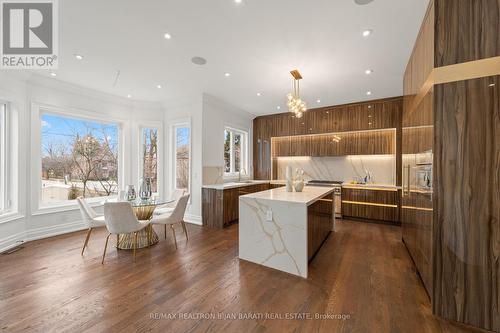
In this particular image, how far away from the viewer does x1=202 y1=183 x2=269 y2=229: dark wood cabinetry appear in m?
4.64

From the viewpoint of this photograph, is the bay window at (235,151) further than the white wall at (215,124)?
Yes

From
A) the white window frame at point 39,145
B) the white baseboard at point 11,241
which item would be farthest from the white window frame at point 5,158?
the white baseboard at point 11,241

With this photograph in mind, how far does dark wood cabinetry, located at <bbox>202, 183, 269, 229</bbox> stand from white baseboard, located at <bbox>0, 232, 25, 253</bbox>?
10.3 feet

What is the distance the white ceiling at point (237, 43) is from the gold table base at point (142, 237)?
2.44 meters

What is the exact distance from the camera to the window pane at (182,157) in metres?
5.38

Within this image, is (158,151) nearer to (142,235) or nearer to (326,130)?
(142,235)

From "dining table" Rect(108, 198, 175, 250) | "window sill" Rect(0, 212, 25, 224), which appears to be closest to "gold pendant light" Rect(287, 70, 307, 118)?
"dining table" Rect(108, 198, 175, 250)

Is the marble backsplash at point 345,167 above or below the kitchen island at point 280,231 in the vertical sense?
above

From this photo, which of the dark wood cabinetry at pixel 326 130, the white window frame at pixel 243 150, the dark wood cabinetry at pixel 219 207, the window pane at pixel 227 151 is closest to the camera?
the dark wood cabinetry at pixel 219 207

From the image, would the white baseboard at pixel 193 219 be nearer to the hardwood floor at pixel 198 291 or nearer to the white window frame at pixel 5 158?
the hardwood floor at pixel 198 291

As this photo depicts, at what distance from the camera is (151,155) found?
562 cm

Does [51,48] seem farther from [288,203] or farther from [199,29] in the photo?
[288,203]

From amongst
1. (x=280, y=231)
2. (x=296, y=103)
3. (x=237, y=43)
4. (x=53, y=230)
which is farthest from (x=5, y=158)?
(x=296, y=103)

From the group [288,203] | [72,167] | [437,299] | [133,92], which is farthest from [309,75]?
[72,167]
